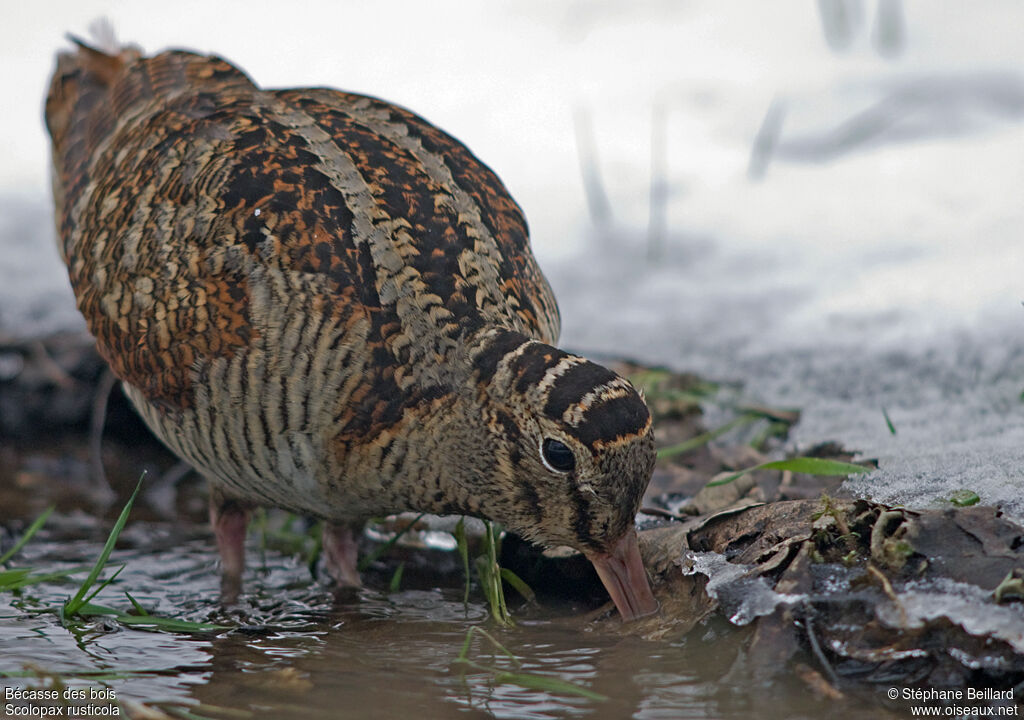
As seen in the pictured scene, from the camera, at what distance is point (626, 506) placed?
3.45m

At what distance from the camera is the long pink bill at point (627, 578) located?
3.47m

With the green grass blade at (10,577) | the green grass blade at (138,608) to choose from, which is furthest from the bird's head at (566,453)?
the green grass blade at (10,577)

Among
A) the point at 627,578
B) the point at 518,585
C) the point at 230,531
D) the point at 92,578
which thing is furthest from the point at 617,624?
the point at 230,531

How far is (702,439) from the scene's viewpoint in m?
4.71

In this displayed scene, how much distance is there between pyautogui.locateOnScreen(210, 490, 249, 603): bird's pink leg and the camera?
175 inches

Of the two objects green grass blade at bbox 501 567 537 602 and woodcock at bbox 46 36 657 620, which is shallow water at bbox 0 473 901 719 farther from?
woodcock at bbox 46 36 657 620

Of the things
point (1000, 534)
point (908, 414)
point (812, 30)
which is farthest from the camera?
point (812, 30)

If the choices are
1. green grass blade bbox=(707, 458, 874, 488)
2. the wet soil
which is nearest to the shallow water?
the wet soil

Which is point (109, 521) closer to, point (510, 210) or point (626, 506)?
point (510, 210)

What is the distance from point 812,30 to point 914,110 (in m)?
1.50

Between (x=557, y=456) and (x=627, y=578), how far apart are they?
1.41 feet

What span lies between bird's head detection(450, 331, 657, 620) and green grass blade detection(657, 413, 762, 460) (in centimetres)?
108

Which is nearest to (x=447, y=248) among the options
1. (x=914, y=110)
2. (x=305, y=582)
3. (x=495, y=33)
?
(x=305, y=582)

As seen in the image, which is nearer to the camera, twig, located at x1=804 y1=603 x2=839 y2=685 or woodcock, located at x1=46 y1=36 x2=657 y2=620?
twig, located at x1=804 y1=603 x2=839 y2=685
